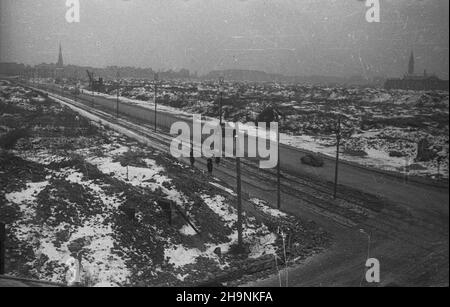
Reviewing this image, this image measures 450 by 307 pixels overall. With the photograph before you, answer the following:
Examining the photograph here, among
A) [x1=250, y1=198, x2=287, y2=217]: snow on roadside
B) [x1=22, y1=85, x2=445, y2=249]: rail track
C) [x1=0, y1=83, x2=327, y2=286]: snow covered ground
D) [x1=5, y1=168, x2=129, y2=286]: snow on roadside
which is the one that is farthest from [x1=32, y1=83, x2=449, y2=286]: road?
[x1=5, y1=168, x2=129, y2=286]: snow on roadside

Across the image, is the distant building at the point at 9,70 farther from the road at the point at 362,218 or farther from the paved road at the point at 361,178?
the road at the point at 362,218

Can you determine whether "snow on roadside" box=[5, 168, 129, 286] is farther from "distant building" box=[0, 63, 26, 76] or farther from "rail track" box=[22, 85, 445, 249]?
"distant building" box=[0, 63, 26, 76]

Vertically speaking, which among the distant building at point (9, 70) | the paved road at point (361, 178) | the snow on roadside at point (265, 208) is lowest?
the snow on roadside at point (265, 208)

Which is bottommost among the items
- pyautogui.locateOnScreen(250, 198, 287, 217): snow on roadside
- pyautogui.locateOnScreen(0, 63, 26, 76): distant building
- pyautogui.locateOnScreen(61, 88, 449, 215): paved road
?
pyautogui.locateOnScreen(250, 198, 287, 217): snow on roadside

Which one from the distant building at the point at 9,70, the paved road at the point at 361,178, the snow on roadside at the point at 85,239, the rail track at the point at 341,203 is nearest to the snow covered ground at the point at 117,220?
the snow on roadside at the point at 85,239

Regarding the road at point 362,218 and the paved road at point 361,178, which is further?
the paved road at point 361,178
